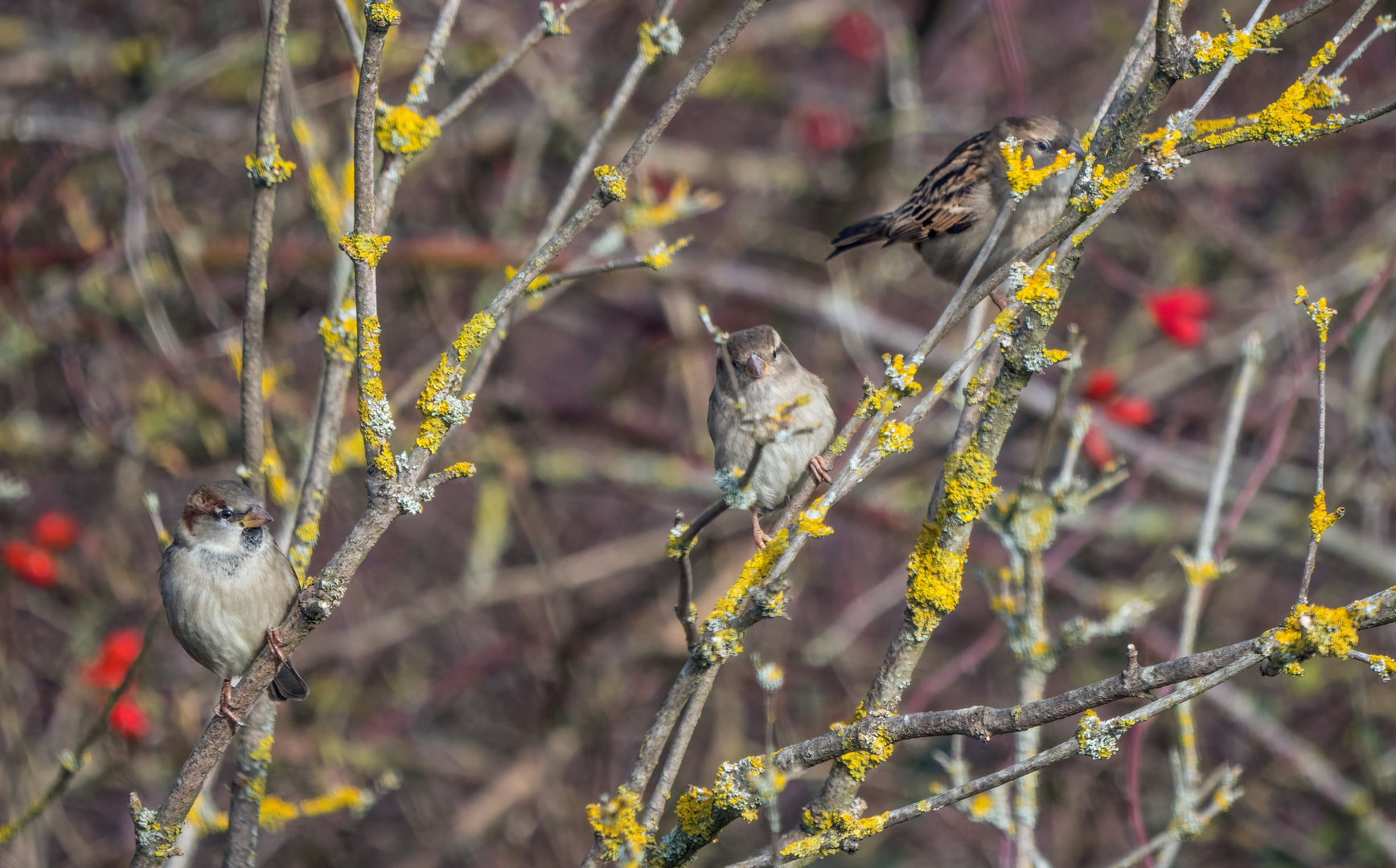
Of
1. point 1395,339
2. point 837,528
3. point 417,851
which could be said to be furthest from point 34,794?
point 1395,339

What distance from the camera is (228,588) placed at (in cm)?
354

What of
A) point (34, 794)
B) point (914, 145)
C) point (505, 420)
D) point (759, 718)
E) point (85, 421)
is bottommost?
point (34, 794)

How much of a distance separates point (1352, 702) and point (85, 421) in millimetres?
6703

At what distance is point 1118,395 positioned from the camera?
5.90 m

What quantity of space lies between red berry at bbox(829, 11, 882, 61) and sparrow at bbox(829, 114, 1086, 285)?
4.26 meters

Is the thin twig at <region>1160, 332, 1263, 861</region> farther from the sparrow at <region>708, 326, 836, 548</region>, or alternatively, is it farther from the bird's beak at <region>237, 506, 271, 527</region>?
the bird's beak at <region>237, 506, 271, 527</region>

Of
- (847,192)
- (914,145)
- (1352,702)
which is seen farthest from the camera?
(914,145)

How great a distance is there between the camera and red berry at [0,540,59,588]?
15.9ft

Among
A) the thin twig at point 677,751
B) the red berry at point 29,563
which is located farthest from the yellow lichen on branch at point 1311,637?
the red berry at point 29,563

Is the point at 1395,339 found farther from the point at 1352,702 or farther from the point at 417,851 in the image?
the point at 417,851

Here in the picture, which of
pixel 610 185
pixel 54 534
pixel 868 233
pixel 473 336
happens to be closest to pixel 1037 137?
pixel 868 233

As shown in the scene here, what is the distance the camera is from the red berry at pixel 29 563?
4848 mm

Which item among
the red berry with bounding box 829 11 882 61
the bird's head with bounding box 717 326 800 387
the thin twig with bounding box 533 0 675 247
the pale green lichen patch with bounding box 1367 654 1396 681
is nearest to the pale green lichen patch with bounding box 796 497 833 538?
the pale green lichen patch with bounding box 1367 654 1396 681

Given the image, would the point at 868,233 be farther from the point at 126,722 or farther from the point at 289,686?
the point at 126,722
